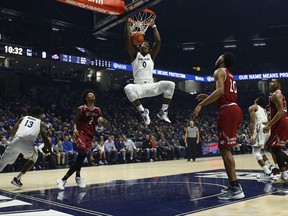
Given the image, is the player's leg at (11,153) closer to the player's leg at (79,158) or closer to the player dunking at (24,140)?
the player dunking at (24,140)

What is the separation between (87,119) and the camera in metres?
7.00

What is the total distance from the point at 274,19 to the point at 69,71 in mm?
15428

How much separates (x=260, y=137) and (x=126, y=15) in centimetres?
394

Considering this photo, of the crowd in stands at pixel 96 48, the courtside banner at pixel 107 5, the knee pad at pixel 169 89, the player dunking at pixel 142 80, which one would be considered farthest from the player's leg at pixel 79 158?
the crowd in stands at pixel 96 48

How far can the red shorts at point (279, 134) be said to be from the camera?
6.61m

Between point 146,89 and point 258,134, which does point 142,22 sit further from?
point 258,134

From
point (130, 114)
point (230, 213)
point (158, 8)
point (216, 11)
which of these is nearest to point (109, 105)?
point (130, 114)

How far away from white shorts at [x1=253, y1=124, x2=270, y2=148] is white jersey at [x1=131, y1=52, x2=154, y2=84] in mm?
3046

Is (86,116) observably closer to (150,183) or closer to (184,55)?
(150,183)

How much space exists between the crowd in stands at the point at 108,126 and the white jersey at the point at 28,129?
2.31 m

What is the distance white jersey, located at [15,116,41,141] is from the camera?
685cm

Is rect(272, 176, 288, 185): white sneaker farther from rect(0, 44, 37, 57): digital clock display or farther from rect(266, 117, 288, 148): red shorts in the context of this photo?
rect(0, 44, 37, 57): digital clock display

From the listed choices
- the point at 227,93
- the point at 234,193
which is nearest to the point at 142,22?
the point at 227,93

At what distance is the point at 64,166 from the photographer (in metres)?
12.4
